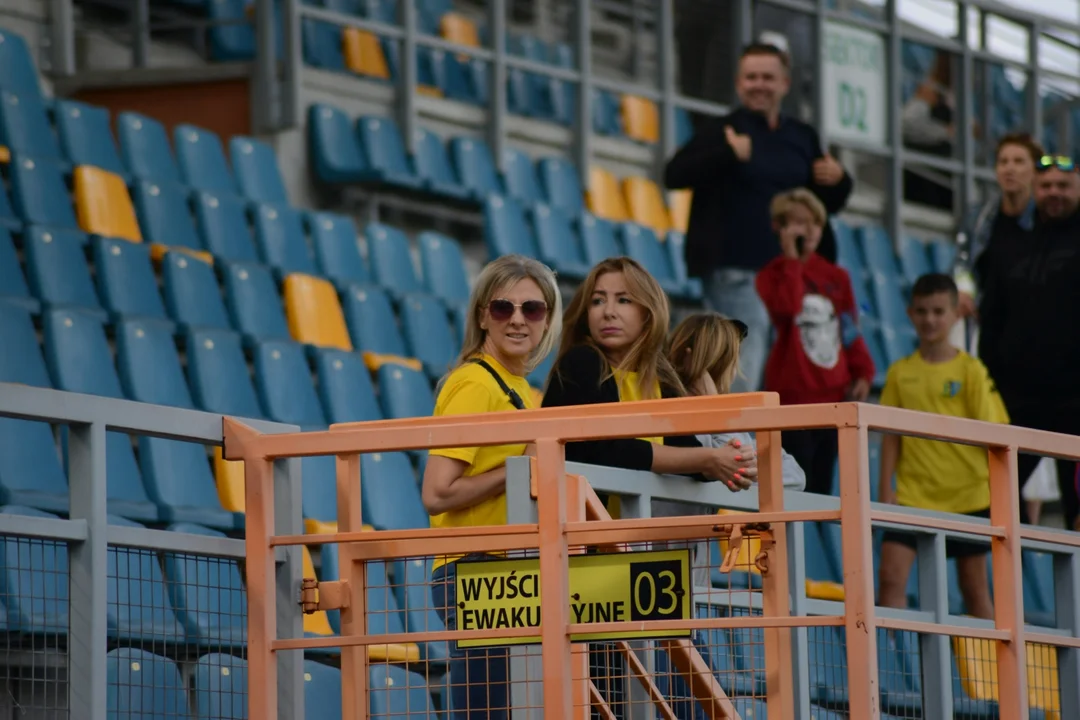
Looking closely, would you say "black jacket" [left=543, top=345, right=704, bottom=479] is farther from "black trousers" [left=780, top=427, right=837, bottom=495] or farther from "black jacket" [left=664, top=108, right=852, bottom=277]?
"black jacket" [left=664, top=108, right=852, bottom=277]

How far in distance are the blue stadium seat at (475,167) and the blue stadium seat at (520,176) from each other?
0.08 meters

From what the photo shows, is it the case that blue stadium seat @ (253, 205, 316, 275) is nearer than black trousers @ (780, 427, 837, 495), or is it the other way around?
black trousers @ (780, 427, 837, 495)

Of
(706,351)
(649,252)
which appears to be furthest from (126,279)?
(649,252)

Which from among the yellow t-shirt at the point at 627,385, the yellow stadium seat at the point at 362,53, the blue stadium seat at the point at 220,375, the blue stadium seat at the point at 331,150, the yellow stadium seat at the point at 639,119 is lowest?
the yellow t-shirt at the point at 627,385

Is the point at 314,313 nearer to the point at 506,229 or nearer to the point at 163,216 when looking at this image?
the point at 163,216

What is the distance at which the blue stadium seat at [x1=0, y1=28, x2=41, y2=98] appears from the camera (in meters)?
8.48

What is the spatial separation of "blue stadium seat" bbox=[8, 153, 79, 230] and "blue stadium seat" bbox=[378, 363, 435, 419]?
1350 mm

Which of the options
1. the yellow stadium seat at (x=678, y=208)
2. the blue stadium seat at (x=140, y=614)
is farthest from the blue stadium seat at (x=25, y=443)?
the yellow stadium seat at (x=678, y=208)

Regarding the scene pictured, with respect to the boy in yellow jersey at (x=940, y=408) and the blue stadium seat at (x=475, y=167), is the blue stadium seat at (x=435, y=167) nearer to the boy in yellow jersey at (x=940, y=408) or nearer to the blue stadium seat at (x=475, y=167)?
the blue stadium seat at (x=475, y=167)

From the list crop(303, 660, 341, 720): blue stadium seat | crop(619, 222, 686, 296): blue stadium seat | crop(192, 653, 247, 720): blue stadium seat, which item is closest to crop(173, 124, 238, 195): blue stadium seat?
crop(619, 222, 686, 296): blue stadium seat

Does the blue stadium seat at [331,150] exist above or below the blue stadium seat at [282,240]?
above

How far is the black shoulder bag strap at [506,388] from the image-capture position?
427cm

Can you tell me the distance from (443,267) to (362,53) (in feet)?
5.80

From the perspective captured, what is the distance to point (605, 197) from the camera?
11.2m
